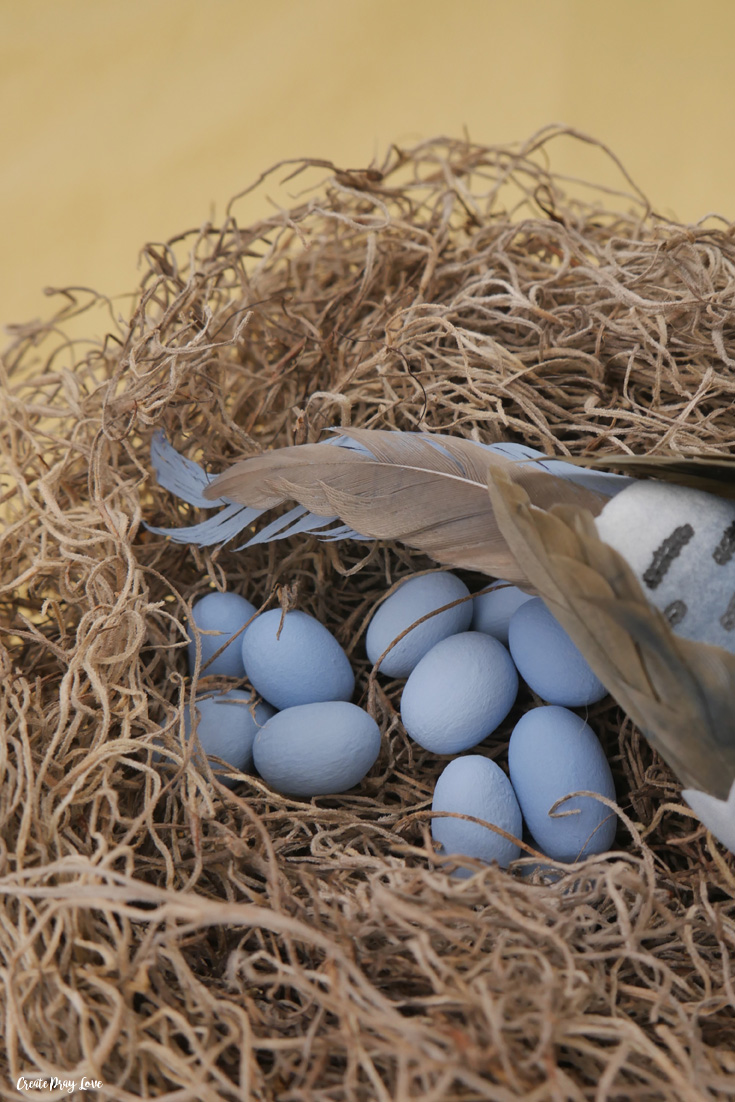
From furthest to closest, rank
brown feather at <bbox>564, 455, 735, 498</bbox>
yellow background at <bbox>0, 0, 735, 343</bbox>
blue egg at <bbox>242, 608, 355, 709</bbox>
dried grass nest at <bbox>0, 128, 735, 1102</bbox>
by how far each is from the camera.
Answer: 1. yellow background at <bbox>0, 0, 735, 343</bbox>
2. blue egg at <bbox>242, 608, 355, 709</bbox>
3. brown feather at <bbox>564, 455, 735, 498</bbox>
4. dried grass nest at <bbox>0, 128, 735, 1102</bbox>

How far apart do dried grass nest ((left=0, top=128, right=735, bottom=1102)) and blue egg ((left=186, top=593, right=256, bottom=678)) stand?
19 mm

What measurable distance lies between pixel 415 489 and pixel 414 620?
0.10 meters

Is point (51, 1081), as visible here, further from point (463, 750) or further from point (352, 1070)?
point (463, 750)

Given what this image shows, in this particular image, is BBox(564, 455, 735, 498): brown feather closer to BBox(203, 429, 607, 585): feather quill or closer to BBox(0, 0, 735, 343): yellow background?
BBox(203, 429, 607, 585): feather quill

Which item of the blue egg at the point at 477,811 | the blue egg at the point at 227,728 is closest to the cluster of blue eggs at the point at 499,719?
the blue egg at the point at 477,811

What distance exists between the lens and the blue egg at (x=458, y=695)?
569mm

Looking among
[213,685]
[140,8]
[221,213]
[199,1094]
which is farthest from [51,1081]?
[140,8]

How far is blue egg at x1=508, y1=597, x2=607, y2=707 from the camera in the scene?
0.56 m

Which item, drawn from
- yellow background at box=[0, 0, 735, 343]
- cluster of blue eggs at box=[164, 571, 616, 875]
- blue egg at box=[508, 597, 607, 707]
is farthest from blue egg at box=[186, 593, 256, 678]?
yellow background at box=[0, 0, 735, 343]

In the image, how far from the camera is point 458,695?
0.57 metres

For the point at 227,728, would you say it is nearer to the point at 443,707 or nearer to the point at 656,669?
the point at 443,707

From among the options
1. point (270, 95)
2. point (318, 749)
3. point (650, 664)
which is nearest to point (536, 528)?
point (650, 664)

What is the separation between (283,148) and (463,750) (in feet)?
3.09

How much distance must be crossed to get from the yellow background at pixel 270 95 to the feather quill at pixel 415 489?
2.22 feet
